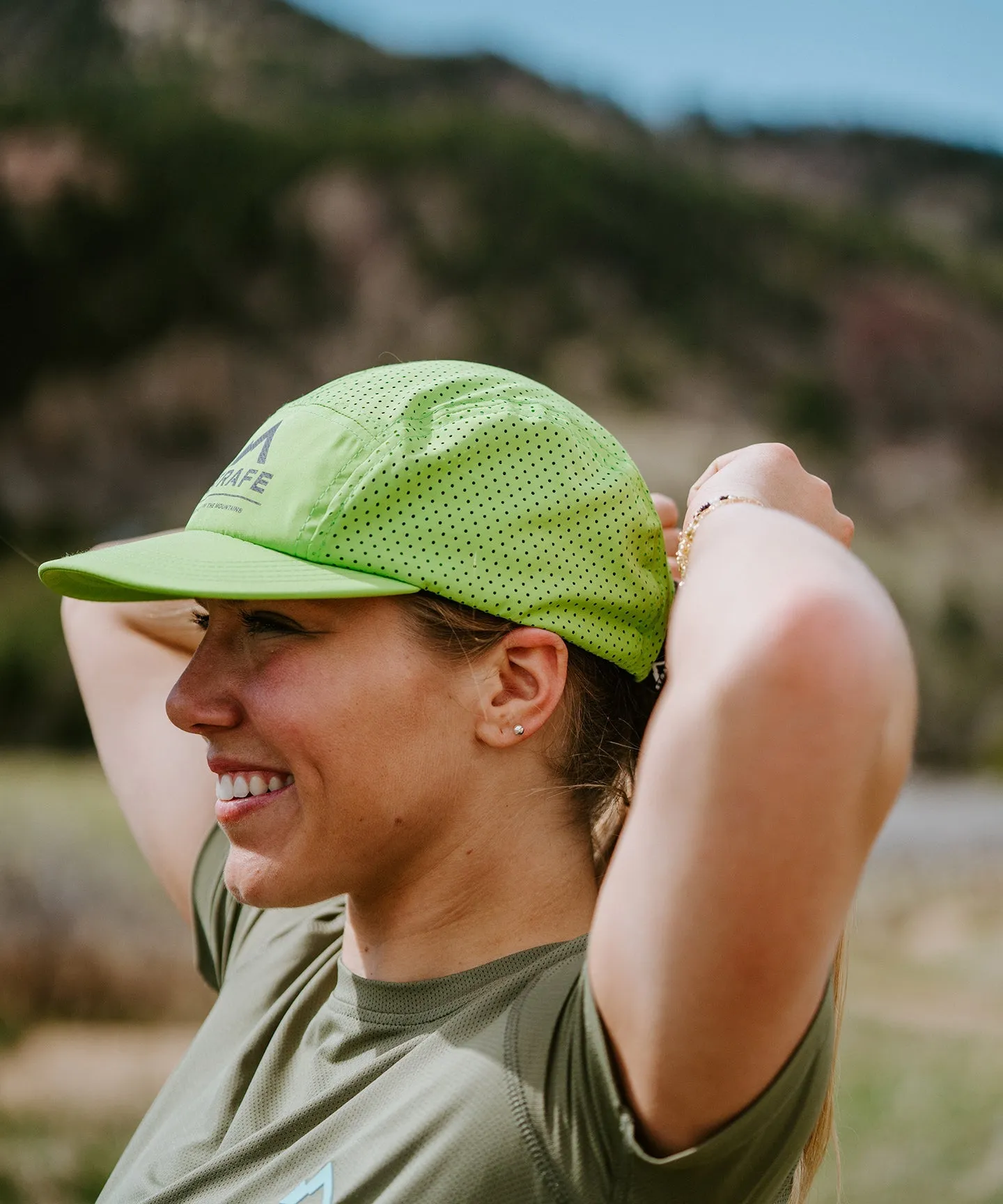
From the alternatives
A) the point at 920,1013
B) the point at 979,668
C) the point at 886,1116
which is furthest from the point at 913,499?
the point at 886,1116

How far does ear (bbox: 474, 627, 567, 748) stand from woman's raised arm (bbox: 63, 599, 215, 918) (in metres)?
0.67

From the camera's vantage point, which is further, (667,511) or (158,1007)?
(158,1007)

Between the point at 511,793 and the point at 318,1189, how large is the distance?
0.42 m

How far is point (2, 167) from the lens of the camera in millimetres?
9445

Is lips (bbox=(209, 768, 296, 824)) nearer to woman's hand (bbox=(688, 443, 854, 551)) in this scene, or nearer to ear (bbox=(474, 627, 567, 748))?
ear (bbox=(474, 627, 567, 748))

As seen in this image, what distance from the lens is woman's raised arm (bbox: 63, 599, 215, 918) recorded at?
6.13ft

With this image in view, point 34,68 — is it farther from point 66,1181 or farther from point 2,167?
point 66,1181

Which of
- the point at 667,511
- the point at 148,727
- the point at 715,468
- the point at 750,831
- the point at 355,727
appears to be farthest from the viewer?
the point at 148,727

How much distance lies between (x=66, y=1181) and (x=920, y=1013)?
11.3 feet

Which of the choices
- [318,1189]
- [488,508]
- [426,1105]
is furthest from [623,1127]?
[488,508]

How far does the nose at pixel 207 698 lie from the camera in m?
1.34

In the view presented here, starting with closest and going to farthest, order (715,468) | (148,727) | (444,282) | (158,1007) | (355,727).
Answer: (355,727) < (715,468) < (148,727) < (158,1007) < (444,282)

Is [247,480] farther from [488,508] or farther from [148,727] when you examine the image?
[148,727]

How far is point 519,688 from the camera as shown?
134 centimetres
